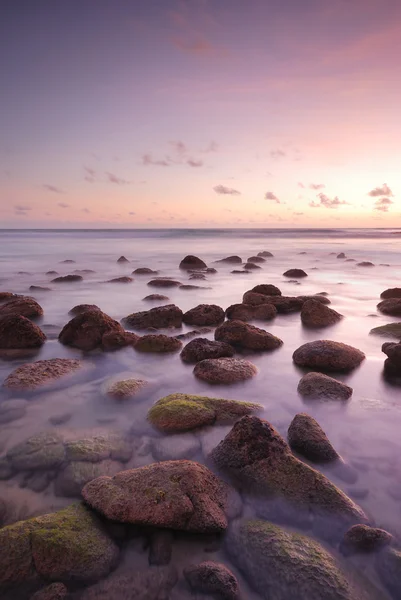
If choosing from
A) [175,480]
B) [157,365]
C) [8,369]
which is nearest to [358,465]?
[175,480]

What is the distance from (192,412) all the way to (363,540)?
7.02 ft

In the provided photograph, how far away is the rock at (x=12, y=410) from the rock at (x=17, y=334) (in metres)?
2.23

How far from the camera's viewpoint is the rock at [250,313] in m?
9.45

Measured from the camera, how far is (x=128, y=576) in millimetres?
2598

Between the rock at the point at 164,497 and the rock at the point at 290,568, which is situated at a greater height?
the rock at the point at 164,497

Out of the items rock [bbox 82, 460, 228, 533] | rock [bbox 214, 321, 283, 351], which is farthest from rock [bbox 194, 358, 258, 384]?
rock [bbox 82, 460, 228, 533]

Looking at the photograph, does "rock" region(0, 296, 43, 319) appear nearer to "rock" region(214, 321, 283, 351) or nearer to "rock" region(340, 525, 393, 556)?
"rock" region(214, 321, 283, 351)

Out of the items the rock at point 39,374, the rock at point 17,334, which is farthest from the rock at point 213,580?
the rock at point 17,334

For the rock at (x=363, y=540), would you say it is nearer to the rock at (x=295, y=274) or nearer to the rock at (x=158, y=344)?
the rock at (x=158, y=344)

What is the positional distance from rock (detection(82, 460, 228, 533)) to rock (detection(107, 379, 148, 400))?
6.68ft

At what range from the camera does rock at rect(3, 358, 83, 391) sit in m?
5.39

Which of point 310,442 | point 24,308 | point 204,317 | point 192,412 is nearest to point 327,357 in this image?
point 310,442

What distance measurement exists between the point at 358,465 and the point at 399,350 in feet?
8.93

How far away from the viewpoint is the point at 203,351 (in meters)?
6.41
